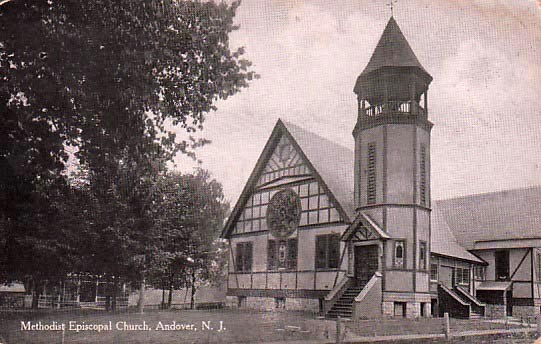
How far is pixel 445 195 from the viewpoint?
4008 millimetres

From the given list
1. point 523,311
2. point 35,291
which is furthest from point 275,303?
point 523,311

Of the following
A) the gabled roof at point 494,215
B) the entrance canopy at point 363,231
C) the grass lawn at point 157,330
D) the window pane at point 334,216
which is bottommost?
the grass lawn at point 157,330

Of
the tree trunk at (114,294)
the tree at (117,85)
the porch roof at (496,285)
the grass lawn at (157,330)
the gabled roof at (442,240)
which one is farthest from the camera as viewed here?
the porch roof at (496,285)

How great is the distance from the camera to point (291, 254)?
12.5ft

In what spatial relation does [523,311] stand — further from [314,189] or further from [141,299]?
[141,299]

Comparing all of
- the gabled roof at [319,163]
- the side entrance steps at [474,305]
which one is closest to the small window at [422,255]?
the gabled roof at [319,163]

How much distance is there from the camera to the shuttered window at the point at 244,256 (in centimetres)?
396

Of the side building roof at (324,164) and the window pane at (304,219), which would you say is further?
the window pane at (304,219)

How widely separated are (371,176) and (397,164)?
0.50 m

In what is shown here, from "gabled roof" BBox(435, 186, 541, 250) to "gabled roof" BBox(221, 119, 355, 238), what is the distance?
69 cm

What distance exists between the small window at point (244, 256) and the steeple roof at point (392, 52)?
1312 millimetres

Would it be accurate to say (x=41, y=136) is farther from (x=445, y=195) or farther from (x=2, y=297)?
(x=445, y=195)

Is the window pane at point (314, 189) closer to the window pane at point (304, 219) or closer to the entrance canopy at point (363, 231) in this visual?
the window pane at point (304, 219)

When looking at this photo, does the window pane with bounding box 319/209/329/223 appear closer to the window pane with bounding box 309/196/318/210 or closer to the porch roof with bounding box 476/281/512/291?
the window pane with bounding box 309/196/318/210
